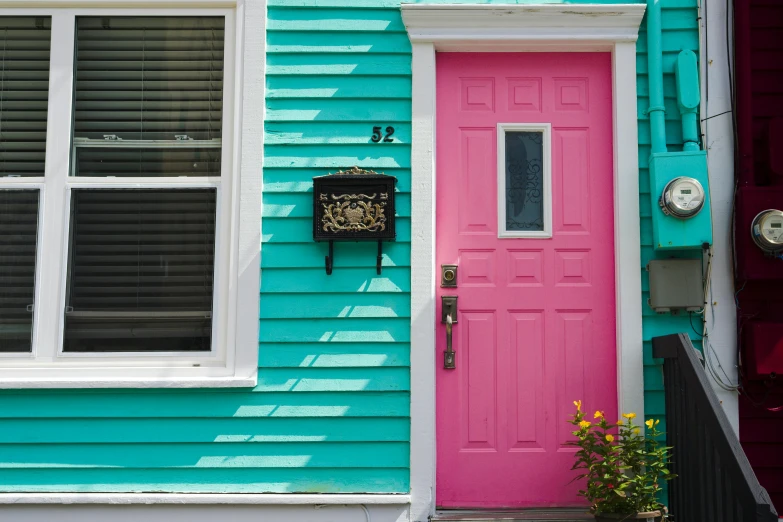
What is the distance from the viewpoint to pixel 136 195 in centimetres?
425

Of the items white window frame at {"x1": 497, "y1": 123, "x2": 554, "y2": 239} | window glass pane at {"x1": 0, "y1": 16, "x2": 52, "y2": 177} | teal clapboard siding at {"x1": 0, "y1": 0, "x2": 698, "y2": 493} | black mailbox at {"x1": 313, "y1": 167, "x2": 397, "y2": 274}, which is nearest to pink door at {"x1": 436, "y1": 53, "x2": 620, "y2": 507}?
white window frame at {"x1": 497, "y1": 123, "x2": 554, "y2": 239}

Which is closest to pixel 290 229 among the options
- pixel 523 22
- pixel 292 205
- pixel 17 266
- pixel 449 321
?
pixel 292 205

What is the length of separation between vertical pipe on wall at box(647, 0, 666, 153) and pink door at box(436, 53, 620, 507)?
24cm

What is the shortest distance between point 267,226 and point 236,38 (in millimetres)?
1027

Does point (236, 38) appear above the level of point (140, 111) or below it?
above

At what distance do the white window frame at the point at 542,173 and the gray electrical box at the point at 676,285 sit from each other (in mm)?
588

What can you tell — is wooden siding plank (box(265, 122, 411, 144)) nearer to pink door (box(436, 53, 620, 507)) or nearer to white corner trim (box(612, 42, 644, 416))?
pink door (box(436, 53, 620, 507))

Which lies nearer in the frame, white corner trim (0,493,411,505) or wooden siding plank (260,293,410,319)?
white corner trim (0,493,411,505)

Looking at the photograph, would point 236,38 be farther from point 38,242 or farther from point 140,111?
point 38,242

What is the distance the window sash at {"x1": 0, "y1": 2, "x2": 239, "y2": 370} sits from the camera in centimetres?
413

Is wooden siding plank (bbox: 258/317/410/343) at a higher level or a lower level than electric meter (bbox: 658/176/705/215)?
lower

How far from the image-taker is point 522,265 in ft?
13.9

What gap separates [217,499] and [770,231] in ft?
9.80

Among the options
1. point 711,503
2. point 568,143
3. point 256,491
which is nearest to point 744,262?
point 568,143
